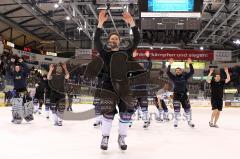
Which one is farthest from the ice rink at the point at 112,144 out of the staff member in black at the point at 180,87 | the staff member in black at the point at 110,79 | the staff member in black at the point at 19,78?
the staff member in black at the point at 19,78

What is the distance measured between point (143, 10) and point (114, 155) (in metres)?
7.38

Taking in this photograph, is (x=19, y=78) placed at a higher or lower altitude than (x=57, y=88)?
higher

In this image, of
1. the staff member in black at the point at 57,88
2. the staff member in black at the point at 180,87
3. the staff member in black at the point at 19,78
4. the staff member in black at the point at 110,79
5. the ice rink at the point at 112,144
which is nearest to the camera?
the ice rink at the point at 112,144

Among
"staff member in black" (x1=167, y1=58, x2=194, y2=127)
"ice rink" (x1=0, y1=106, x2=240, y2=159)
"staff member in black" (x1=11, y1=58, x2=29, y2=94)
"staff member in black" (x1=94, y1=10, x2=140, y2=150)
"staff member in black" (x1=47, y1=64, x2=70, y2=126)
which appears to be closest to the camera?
"ice rink" (x1=0, y1=106, x2=240, y2=159)

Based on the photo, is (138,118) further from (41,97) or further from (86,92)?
(41,97)

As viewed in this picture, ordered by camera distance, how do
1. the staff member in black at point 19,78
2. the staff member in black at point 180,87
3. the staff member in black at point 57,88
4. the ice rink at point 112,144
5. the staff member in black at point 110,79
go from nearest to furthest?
1. the ice rink at point 112,144
2. the staff member in black at point 110,79
3. the staff member in black at point 57,88
4. the staff member in black at point 180,87
5. the staff member in black at point 19,78

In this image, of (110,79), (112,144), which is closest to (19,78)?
(112,144)

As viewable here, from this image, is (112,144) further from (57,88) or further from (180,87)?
(57,88)

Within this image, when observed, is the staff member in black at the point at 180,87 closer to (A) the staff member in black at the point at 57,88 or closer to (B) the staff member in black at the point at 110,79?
(A) the staff member in black at the point at 57,88

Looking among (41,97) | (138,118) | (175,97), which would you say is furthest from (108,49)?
(41,97)

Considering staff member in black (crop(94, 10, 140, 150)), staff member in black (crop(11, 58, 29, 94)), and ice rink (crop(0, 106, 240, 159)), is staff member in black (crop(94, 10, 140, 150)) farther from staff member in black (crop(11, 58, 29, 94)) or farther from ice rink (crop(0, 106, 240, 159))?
staff member in black (crop(11, 58, 29, 94))

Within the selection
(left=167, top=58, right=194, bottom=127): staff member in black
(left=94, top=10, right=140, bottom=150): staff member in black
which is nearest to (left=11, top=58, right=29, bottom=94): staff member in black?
(left=167, top=58, right=194, bottom=127): staff member in black

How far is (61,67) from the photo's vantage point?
9.56 m

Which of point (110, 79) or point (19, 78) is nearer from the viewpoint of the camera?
point (110, 79)
